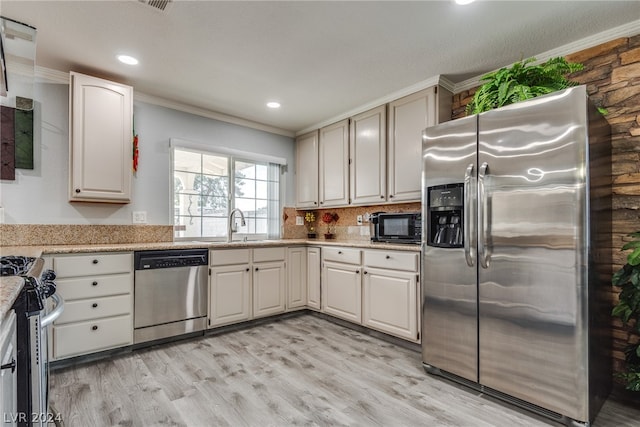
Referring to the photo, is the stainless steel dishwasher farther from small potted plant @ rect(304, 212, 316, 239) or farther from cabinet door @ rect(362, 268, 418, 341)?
small potted plant @ rect(304, 212, 316, 239)

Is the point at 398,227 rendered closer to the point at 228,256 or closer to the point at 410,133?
the point at 410,133

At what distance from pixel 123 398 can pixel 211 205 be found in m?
2.29

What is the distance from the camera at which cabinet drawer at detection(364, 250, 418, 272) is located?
9.54 feet

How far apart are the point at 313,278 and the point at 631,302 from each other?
2.82 metres

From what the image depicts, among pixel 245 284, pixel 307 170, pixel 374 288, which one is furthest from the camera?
pixel 307 170

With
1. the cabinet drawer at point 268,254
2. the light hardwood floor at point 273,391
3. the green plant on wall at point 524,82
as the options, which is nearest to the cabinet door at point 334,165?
the cabinet drawer at point 268,254

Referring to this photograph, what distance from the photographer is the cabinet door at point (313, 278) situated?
3.94 m

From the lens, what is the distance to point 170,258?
3.07 metres

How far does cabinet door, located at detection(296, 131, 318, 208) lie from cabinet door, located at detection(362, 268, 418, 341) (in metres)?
1.56

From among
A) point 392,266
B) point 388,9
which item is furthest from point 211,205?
point 388,9

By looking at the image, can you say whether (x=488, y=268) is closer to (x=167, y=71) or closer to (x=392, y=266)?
(x=392, y=266)

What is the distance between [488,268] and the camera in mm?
2121

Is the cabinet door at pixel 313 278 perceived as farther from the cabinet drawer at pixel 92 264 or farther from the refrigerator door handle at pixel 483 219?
the refrigerator door handle at pixel 483 219

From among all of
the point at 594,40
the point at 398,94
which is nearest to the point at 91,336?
the point at 398,94
